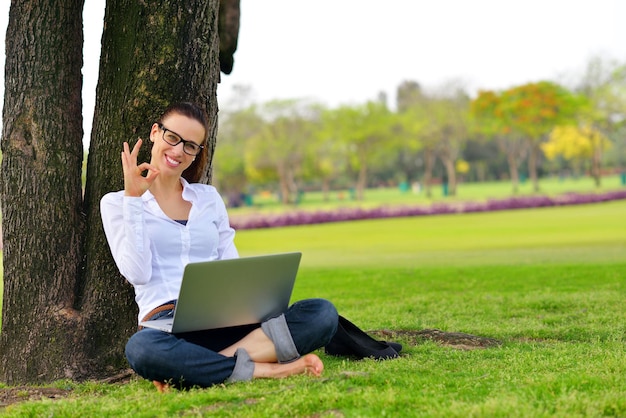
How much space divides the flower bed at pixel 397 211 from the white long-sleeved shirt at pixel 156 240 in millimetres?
21476

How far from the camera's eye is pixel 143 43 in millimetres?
4688

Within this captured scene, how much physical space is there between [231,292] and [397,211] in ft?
80.1

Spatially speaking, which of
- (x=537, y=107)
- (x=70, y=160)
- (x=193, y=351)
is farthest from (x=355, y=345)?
(x=537, y=107)

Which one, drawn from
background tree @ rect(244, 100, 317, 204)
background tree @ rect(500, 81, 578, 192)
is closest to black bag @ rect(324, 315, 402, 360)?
background tree @ rect(500, 81, 578, 192)

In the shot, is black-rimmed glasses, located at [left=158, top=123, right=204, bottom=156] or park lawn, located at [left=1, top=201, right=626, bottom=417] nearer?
park lawn, located at [left=1, top=201, right=626, bottom=417]

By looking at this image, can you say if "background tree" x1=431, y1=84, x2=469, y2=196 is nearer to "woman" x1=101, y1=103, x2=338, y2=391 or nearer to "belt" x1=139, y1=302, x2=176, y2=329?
"woman" x1=101, y1=103, x2=338, y2=391

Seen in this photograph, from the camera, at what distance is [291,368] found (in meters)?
3.97

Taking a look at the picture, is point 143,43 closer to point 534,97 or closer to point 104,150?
point 104,150

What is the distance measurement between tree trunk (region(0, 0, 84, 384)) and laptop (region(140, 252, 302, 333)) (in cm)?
100

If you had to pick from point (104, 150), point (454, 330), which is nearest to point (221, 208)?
point (104, 150)

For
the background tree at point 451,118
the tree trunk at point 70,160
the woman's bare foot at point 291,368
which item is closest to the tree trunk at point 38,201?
the tree trunk at point 70,160

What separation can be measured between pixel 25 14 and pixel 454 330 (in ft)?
11.6

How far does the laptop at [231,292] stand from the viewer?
12.1 feet

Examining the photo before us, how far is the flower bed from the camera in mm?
26016
